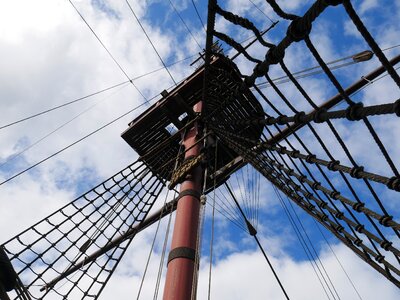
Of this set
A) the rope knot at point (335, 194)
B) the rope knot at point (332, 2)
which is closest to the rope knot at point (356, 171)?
the rope knot at point (335, 194)

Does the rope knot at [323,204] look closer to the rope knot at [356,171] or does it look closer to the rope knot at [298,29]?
the rope knot at [356,171]

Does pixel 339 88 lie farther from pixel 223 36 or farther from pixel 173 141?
pixel 173 141

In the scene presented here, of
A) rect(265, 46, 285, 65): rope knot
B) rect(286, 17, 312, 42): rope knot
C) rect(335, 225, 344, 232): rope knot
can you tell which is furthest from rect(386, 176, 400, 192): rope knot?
rect(335, 225, 344, 232): rope knot

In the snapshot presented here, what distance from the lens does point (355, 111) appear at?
2783mm

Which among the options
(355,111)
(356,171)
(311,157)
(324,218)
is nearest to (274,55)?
(355,111)

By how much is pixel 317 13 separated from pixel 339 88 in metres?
0.61

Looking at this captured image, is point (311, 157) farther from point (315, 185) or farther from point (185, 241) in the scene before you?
point (185, 241)

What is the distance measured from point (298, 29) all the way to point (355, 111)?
0.78m

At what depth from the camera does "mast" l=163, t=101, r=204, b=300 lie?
394 cm

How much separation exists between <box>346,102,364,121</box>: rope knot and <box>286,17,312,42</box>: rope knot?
2.23 feet

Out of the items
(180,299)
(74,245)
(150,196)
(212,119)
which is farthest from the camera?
(150,196)

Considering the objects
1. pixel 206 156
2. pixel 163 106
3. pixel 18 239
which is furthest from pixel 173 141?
pixel 18 239

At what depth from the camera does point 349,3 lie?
219 centimetres

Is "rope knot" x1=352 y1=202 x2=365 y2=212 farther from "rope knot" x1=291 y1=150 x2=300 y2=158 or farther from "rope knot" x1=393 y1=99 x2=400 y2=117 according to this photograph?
"rope knot" x1=393 y1=99 x2=400 y2=117
